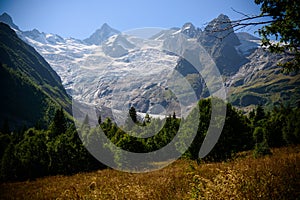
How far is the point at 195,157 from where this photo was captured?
820 inches

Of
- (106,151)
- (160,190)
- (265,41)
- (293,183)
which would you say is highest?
(265,41)

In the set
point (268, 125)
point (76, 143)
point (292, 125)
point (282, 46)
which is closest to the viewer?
point (282, 46)

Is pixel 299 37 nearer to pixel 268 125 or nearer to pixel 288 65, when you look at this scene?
pixel 288 65

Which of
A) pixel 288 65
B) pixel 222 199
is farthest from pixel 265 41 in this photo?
pixel 222 199

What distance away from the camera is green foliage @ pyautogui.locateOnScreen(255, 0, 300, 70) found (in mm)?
7012

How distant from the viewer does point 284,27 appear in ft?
25.0

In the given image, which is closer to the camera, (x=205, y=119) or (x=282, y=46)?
(x=282, y=46)

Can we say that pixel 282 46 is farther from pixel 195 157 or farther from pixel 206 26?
pixel 195 157

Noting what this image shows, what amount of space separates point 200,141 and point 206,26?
16.2 metres

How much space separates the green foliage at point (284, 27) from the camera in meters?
7.01

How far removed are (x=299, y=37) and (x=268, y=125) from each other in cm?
4419

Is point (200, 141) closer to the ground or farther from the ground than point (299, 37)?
closer to the ground

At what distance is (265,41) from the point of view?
8.07 meters

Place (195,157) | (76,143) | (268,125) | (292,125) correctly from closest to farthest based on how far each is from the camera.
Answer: (195,157) → (76,143) → (292,125) → (268,125)
